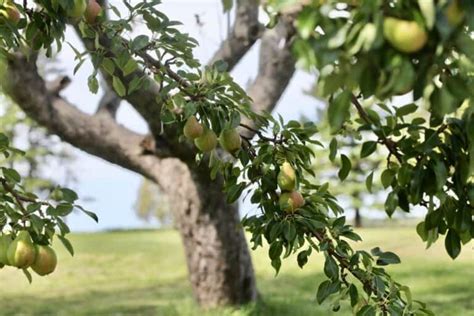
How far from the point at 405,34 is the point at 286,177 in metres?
1.03

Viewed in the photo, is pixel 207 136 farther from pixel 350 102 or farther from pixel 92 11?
pixel 350 102

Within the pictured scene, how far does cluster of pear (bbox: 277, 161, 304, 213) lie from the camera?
6.07 feet

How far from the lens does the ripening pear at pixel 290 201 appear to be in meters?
1.88

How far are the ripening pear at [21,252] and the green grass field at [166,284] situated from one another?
11.0ft

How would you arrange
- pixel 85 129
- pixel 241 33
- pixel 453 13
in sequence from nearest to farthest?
pixel 453 13
pixel 85 129
pixel 241 33

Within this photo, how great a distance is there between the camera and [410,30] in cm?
84

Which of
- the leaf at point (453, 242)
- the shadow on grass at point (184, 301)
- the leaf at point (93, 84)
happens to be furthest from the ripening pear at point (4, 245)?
the shadow on grass at point (184, 301)

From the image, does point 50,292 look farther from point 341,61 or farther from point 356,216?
point 356,216

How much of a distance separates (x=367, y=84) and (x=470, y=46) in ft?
0.44

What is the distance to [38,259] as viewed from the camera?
1.74 meters

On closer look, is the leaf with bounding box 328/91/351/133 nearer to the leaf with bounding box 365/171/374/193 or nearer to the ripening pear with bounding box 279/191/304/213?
the leaf with bounding box 365/171/374/193

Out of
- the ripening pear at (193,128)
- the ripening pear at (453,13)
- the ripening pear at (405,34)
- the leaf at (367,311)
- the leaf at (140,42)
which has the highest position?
the leaf at (140,42)

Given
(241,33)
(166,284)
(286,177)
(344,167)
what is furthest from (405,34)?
(166,284)

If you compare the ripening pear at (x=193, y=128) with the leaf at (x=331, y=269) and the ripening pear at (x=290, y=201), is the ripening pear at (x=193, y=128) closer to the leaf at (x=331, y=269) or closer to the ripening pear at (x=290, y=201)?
the ripening pear at (x=290, y=201)
